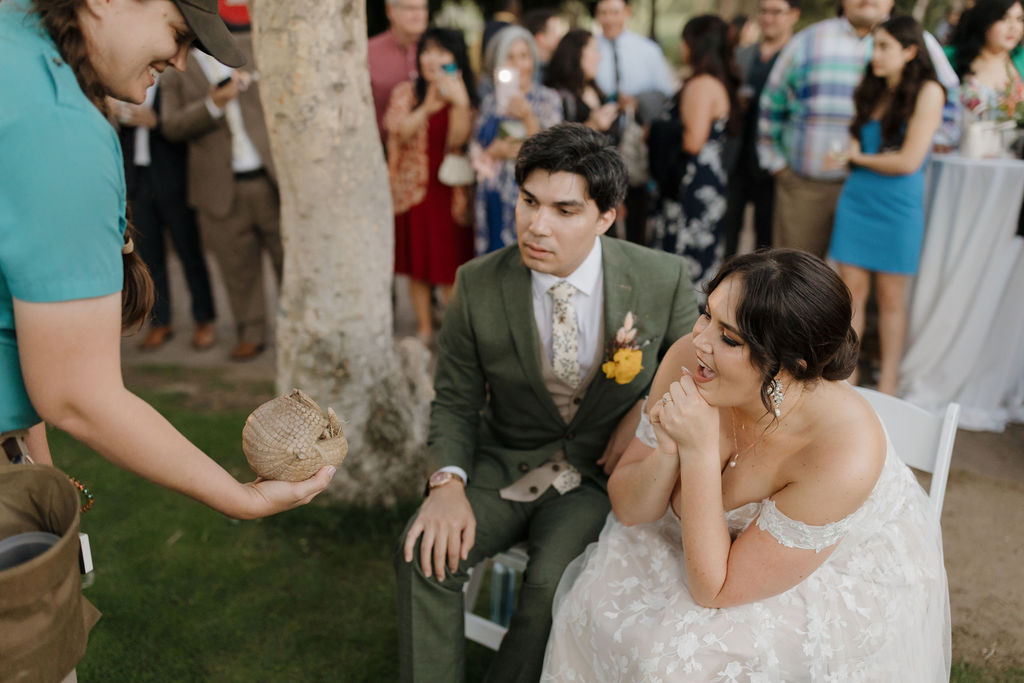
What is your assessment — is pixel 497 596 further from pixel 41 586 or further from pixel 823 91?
pixel 823 91

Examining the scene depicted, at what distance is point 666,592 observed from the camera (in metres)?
1.80

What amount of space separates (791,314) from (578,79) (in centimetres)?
375

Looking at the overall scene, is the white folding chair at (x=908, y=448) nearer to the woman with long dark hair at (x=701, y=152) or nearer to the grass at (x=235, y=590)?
the grass at (x=235, y=590)

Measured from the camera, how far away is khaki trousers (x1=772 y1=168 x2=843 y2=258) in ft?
14.7

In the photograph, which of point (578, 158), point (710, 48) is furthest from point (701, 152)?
point (578, 158)

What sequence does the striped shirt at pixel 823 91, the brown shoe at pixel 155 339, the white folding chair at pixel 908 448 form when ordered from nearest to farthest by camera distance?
the white folding chair at pixel 908 448, the striped shirt at pixel 823 91, the brown shoe at pixel 155 339

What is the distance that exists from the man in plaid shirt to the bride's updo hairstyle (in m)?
2.72

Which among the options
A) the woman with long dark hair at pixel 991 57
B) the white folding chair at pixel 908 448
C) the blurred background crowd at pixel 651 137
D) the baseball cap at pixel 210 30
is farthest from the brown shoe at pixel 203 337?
the woman with long dark hair at pixel 991 57

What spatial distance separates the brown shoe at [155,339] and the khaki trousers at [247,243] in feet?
1.91

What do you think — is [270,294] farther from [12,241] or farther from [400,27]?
[12,241]

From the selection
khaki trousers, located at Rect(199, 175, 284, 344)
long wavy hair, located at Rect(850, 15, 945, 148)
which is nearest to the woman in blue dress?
long wavy hair, located at Rect(850, 15, 945, 148)

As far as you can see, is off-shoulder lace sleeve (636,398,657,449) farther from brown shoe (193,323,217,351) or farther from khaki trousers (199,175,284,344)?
brown shoe (193,323,217,351)

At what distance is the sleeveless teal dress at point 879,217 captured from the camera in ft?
13.0

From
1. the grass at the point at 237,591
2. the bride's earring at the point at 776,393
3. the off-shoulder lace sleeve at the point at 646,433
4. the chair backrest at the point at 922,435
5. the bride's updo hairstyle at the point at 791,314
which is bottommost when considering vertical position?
the grass at the point at 237,591
